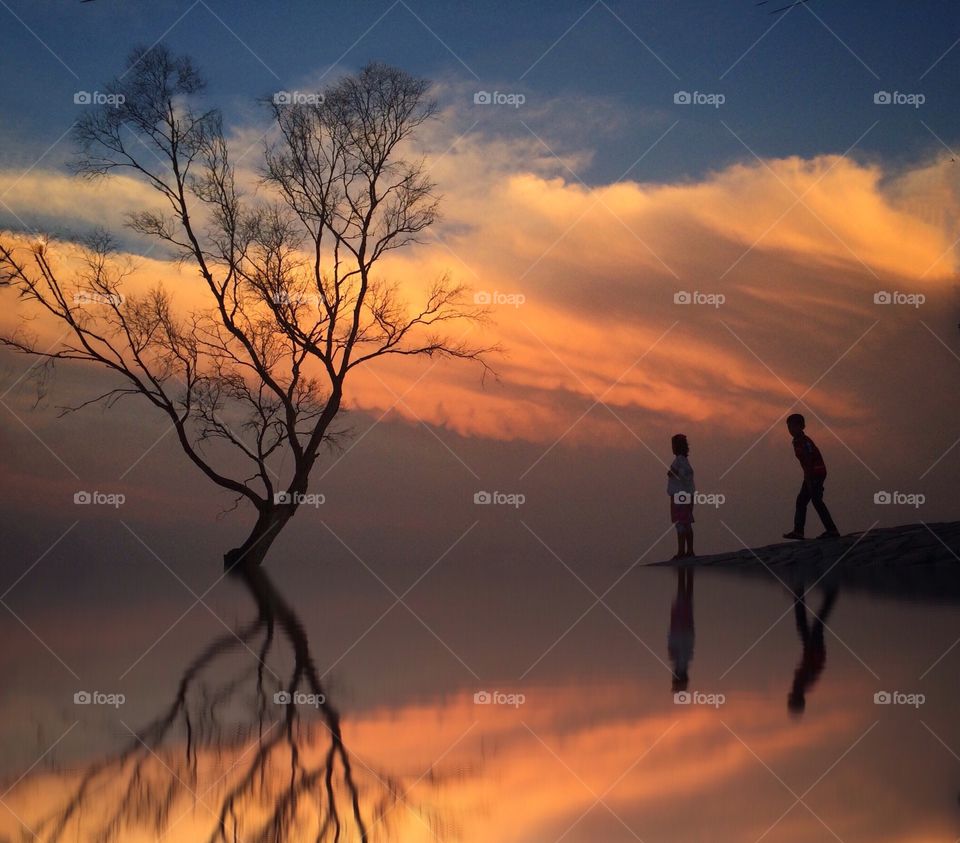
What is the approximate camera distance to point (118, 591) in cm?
1495

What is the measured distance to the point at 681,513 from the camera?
16.9 metres

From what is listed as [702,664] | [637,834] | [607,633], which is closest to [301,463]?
[607,633]

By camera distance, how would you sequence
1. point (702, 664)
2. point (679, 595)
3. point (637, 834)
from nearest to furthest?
point (637, 834) < point (702, 664) < point (679, 595)

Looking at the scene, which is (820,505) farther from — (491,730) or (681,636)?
(491,730)

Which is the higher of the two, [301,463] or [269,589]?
[301,463]

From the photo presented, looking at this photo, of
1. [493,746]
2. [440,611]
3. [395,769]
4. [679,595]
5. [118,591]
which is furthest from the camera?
[118,591]

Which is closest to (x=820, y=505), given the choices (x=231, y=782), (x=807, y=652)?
(x=807, y=652)

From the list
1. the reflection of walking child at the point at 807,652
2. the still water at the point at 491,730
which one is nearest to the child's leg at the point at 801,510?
the reflection of walking child at the point at 807,652

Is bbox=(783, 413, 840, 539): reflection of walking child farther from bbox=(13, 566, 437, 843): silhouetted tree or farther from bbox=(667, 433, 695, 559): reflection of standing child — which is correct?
bbox=(13, 566, 437, 843): silhouetted tree

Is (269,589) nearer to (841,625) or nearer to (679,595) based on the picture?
(679,595)

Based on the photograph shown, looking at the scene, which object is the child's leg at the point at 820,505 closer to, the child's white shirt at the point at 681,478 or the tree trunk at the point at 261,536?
the child's white shirt at the point at 681,478

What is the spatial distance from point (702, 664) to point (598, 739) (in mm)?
2400

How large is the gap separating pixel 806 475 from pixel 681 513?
207cm

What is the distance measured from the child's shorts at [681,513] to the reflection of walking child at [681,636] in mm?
2576
